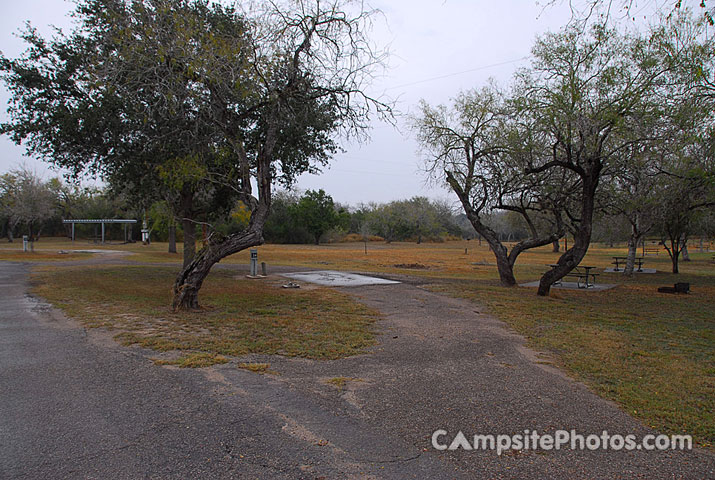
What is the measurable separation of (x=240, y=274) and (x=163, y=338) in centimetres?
1174

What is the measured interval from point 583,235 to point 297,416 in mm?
11171

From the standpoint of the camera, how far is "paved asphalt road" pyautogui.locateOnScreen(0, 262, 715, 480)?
10.2ft

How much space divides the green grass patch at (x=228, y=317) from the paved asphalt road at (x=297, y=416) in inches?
21.4

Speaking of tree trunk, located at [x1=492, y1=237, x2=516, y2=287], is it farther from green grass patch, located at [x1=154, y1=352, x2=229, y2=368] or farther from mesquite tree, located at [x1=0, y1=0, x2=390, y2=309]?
green grass patch, located at [x1=154, y1=352, x2=229, y2=368]

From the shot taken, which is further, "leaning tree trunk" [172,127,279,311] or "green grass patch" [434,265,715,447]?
"leaning tree trunk" [172,127,279,311]

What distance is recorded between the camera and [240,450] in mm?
3326

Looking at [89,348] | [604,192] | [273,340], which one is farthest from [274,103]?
[604,192]

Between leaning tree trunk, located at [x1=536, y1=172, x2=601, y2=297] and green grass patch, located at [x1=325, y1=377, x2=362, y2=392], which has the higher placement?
leaning tree trunk, located at [x1=536, y1=172, x2=601, y2=297]

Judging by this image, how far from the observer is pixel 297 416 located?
399 centimetres

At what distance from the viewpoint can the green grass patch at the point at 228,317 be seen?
658 cm

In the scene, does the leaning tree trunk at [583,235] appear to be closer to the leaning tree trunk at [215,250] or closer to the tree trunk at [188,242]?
the leaning tree trunk at [215,250]

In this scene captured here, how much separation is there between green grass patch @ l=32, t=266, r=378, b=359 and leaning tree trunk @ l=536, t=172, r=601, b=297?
6106 mm

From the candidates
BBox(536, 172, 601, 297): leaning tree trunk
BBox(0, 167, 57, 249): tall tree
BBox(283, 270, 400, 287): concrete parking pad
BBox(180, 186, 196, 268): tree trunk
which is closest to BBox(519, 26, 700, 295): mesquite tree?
BBox(536, 172, 601, 297): leaning tree trunk

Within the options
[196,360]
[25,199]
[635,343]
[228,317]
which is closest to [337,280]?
[228,317]
